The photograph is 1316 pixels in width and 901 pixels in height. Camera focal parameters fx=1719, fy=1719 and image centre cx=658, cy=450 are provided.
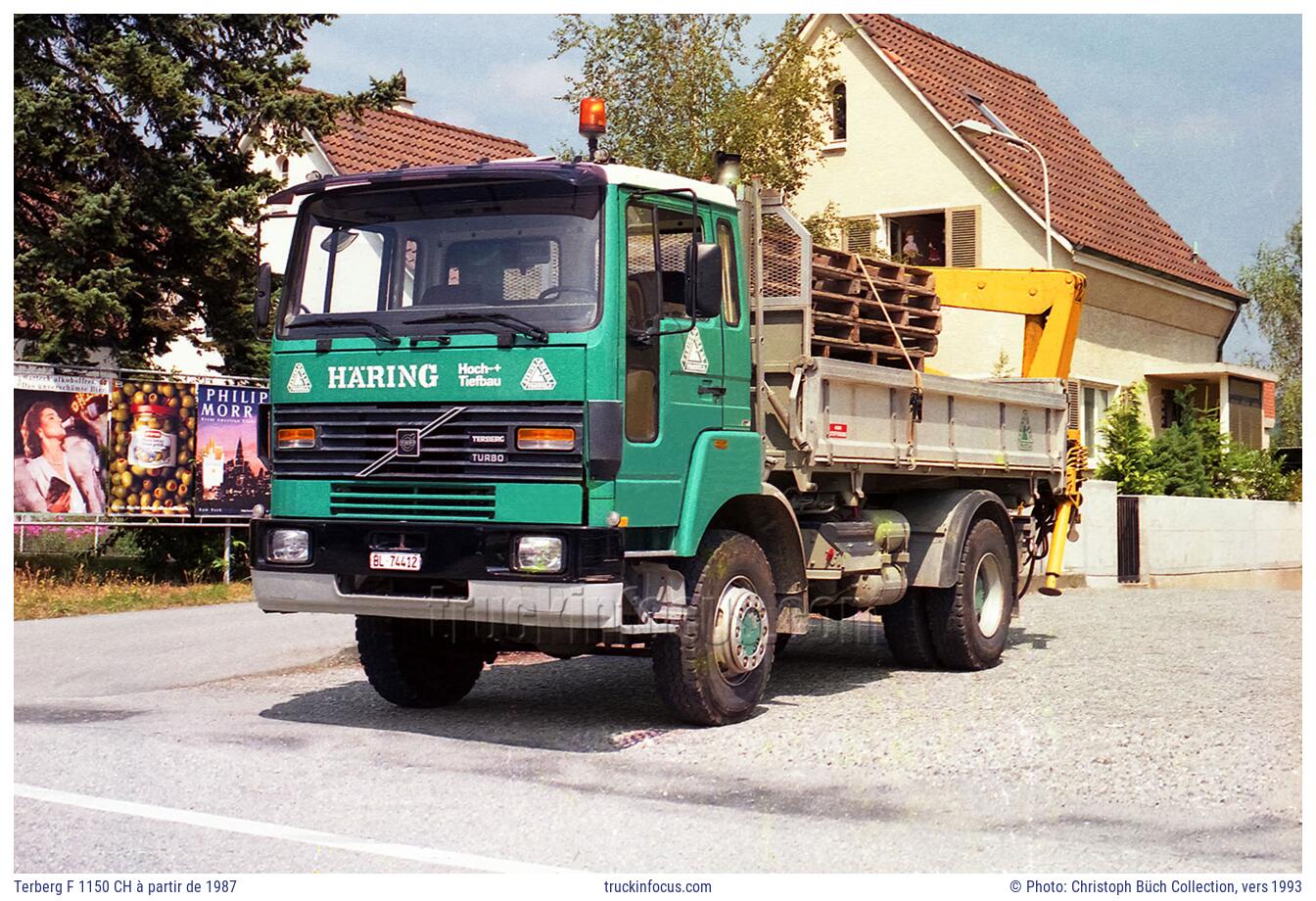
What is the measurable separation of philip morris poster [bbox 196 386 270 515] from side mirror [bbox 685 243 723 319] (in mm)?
10941

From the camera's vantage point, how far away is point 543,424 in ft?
28.3

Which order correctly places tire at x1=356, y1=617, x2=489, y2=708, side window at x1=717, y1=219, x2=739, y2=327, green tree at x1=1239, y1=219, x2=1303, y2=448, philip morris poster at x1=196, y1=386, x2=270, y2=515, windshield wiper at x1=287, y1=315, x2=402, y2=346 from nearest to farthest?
windshield wiper at x1=287, y1=315, x2=402, y2=346 → side window at x1=717, y1=219, x2=739, y2=327 → tire at x1=356, y1=617, x2=489, y2=708 → philip morris poster at x1=196, y1=386, x2=270, y2=515 → green tree at x1=1239, y1=219, x2=1303, y2=448

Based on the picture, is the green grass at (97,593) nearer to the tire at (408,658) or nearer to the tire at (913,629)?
the tire at (408,658)

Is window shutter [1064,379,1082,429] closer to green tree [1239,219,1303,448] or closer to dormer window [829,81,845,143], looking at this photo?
dormer window [829,81,845,143]

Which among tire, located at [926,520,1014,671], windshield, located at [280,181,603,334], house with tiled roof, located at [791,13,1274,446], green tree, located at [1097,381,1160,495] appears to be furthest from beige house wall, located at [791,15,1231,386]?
windshield, located at [280,181,603,334]

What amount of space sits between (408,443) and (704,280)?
1754 mm

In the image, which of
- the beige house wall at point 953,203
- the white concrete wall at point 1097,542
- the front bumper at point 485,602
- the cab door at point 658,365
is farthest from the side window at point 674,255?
the beige house wall at point 953,203

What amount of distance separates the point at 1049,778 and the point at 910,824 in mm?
1222

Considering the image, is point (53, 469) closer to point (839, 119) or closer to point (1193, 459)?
point (839, 119)

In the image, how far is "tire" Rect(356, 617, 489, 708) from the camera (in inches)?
405

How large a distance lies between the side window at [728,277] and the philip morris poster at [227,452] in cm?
1036

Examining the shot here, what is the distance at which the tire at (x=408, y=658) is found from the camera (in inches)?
405
